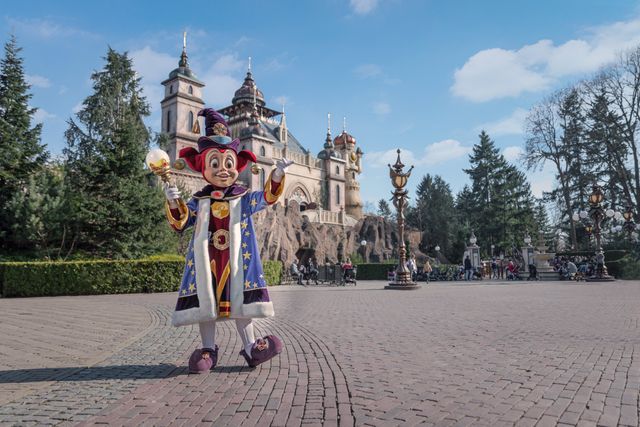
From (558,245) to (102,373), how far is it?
236 feet

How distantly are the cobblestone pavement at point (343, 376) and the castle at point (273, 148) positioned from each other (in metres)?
32.3

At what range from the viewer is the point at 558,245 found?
65688mm

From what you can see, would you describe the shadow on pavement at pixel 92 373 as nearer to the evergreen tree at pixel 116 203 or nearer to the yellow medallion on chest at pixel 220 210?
the yellow medallion on chest at pixel 220 210

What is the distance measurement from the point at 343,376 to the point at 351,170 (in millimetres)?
64423

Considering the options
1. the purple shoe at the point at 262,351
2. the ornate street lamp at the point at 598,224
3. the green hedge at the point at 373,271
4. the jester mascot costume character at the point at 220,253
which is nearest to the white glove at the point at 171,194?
the jester mascot costume character at the point at 220,253

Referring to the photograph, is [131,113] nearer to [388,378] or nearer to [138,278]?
[138,278]

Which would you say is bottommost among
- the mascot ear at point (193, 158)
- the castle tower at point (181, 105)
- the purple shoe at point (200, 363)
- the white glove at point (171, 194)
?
the purple shoe at point (200, 363)

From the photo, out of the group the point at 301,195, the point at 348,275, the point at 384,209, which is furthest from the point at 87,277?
the point at 384,209

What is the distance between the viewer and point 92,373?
4.63m

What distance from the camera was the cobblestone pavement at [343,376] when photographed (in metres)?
3.25

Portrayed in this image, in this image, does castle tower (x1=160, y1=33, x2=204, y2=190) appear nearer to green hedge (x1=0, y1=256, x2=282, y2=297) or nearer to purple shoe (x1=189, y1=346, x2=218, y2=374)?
green hedge (x1=0, y1=256, x2=282, y2=297)

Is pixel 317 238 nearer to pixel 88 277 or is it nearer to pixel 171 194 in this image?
pixel 88 277

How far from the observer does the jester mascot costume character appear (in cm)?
471

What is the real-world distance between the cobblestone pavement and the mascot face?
2113 mm
